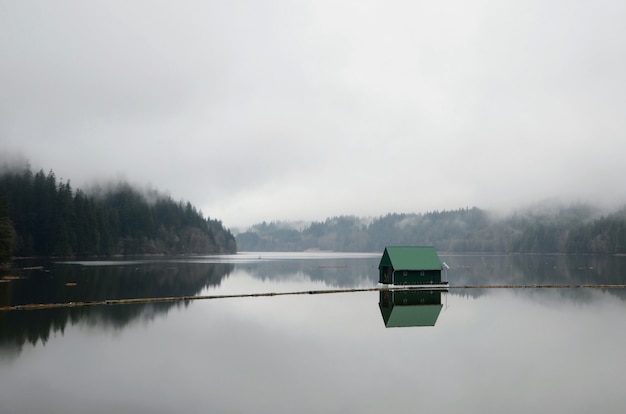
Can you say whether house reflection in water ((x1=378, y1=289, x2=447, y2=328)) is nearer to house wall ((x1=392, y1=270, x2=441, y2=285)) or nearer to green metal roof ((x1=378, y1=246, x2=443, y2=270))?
house wall ((x1=392, y1=270, x2=441, y2=285))

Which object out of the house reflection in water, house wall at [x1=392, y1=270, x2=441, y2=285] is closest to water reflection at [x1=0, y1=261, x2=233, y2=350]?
the house reflection in water

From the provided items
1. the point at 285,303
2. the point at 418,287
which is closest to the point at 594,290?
the point at 418,287

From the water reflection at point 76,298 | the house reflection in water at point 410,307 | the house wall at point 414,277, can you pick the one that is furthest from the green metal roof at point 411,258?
the water reflection at point 76,298

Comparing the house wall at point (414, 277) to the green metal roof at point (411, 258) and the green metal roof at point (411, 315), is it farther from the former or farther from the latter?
the green metal roof at point (411, 315)

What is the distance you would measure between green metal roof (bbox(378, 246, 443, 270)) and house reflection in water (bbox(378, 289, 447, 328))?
10.5 ft

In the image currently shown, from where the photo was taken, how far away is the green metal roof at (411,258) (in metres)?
64.6

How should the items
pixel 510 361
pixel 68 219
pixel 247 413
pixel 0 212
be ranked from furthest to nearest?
pixel 68 219 → pixel 0 212 → pixel 510 361 → pixel 247 413

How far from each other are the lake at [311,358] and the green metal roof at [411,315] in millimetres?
97

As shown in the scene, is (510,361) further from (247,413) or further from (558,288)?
(558,288)

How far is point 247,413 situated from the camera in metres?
18.2

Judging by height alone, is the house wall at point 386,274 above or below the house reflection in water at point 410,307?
above

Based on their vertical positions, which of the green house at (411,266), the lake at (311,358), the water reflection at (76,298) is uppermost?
the green house at (411,266)

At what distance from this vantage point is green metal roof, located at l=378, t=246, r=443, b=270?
64.6 metres

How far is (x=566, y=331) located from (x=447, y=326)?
7.91 metres
